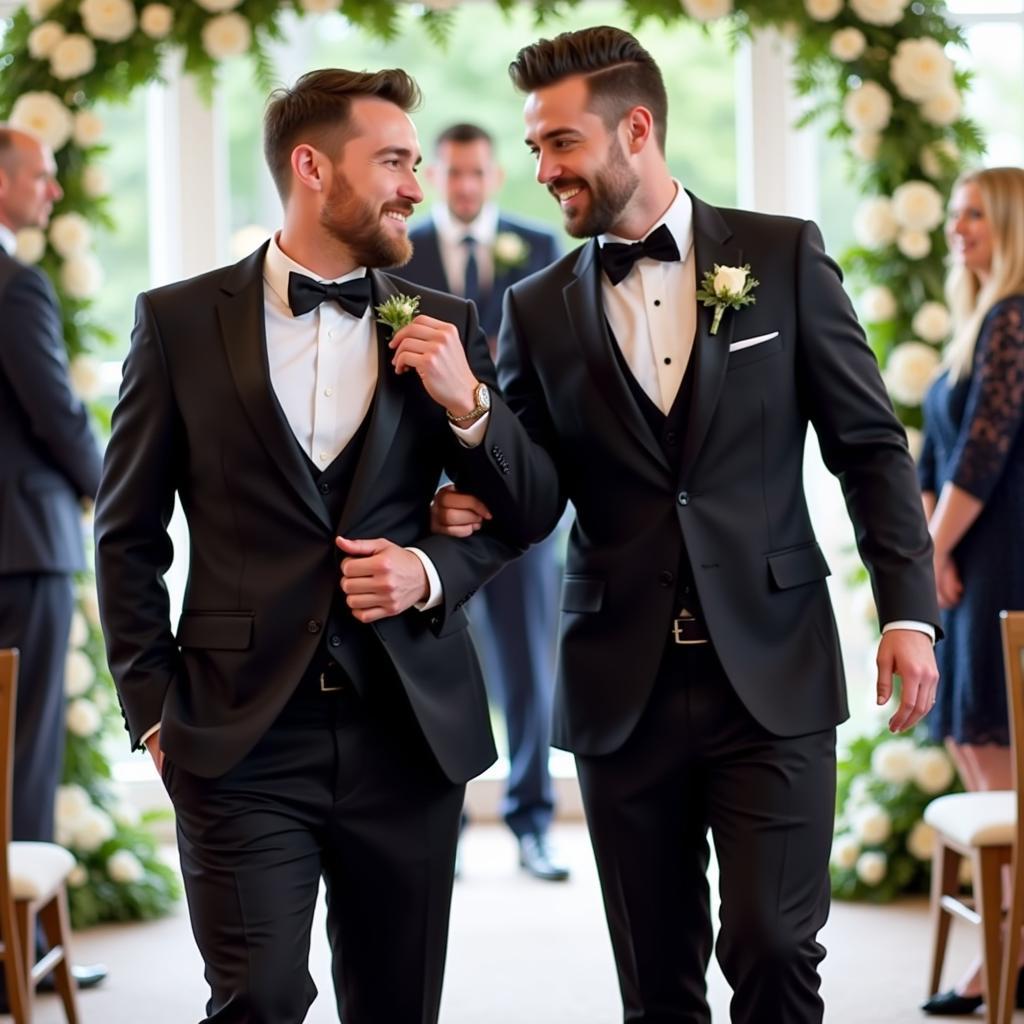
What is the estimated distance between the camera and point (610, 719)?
2.81m

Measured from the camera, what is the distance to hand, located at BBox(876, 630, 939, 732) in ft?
8.87

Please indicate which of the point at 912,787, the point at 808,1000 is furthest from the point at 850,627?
the point at 808,1000

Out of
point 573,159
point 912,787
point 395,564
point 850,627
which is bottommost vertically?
point 912,787

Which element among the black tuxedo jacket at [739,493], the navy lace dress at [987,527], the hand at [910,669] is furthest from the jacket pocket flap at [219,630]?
the navy lace dress at [987,527]

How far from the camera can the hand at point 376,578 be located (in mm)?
2531

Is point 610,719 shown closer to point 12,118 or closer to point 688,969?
point 688,969

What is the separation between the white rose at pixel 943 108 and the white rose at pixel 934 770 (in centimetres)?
195

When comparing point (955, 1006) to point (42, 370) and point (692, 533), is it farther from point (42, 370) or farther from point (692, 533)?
point (42, 370)

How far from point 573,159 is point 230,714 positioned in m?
1.11

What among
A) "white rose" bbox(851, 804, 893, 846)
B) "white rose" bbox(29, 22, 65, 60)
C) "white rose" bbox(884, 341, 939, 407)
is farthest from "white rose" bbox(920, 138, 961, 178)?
"white rose" bbox(29, 22, 65, 60)

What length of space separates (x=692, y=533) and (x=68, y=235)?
310cm

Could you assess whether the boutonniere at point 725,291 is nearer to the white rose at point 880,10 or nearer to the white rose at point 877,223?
the white rose at point 877,223

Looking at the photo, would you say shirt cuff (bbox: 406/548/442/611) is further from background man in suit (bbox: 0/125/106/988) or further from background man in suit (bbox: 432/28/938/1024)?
background man in suit (bbox: 0/125/106/988)

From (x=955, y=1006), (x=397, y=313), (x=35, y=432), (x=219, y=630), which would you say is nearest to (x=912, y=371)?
(x=955, y=1006)
